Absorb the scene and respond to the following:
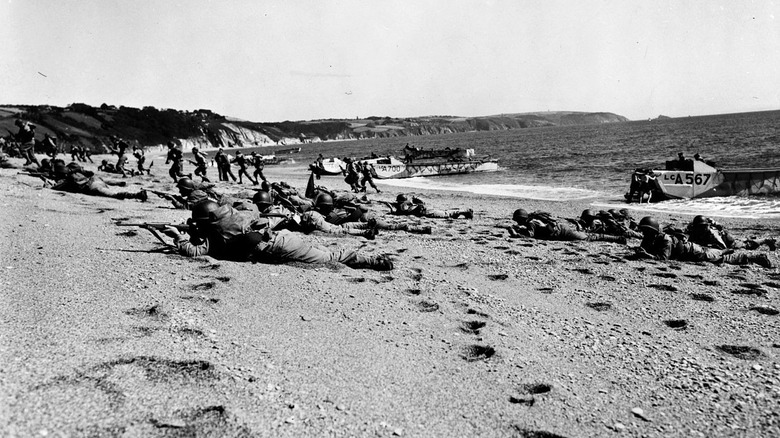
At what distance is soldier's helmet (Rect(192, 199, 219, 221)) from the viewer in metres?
6.88

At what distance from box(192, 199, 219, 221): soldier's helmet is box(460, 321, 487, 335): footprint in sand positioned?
402 cm

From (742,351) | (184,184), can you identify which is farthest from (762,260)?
(184,184)

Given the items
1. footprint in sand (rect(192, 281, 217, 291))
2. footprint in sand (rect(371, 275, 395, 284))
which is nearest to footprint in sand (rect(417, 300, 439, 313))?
footprint in sand (rect(371, 275, 395, 284))

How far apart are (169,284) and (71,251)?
7.08 feet

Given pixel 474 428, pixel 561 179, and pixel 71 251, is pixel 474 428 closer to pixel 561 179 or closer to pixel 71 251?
pixel 71 251

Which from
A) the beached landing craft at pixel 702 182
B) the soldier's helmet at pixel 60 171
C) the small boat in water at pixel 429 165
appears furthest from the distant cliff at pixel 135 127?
the beached landing craft at pixel 702 182

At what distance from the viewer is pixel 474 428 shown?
3.48 metres

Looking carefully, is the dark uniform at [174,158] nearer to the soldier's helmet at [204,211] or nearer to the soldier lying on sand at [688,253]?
the soldier's helmet at [204,211]

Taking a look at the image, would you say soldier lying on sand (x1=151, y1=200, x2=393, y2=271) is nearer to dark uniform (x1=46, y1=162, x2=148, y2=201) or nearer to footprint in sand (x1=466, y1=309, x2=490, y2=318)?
footprint in sand (x1=466, y1=309, x2=490, y2=318)

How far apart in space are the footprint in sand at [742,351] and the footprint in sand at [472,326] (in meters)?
2.58

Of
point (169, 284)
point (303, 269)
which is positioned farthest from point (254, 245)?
point (169, 284)

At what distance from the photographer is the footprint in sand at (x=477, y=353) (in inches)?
182

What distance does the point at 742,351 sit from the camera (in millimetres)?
5055

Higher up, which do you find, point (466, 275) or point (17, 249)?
point (17, 249)
